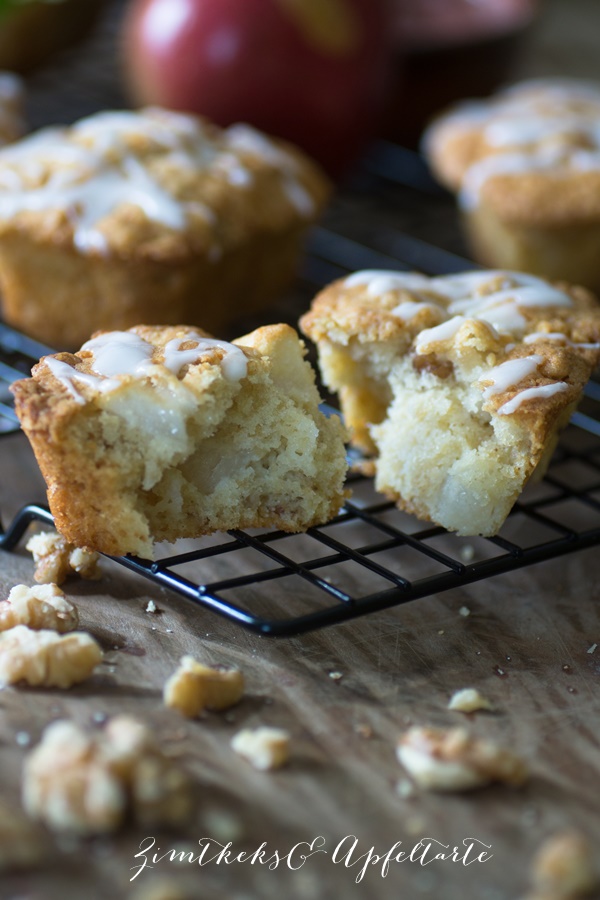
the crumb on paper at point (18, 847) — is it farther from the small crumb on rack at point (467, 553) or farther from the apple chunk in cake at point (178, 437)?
the small crumb on rack at point (467, 553)

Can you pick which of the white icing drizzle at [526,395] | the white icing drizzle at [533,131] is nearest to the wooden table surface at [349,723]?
the white icing drizzle at [526,395]

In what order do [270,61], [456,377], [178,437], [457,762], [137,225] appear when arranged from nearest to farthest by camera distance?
[457,762] → [178,437] → [456,377] → [137,225] → [270,61]

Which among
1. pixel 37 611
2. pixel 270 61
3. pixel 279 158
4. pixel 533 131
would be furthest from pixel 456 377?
pixel 270 61

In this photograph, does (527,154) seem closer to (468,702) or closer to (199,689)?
(468,702)

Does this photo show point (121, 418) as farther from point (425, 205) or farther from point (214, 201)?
point (425, 205)

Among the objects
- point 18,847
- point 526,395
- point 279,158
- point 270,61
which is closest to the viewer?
point 18,847

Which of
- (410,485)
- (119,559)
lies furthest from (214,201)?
(119,559)

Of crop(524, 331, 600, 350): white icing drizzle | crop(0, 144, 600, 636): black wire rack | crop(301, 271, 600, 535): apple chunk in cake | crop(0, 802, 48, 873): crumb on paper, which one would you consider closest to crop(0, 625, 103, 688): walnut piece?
crop(0, 144, 600, 636): black wire rack
